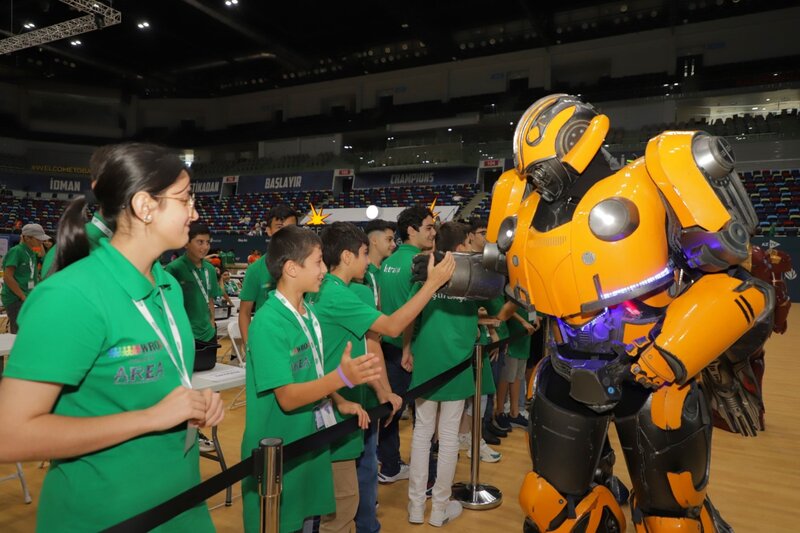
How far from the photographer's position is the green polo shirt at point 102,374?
1.05 meters

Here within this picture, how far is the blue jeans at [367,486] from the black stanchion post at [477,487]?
0.82m

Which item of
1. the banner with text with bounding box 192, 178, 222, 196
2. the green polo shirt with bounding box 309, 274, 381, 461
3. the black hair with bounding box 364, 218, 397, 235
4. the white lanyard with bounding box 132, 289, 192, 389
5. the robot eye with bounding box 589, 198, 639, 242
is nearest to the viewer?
the white lanyard with bounding box 132, 289, 192, 389

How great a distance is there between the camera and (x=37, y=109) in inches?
1176

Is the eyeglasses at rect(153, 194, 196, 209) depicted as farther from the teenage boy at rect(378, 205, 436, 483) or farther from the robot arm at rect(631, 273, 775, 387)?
the teenage boy at rect(378, 205, 436, 483)

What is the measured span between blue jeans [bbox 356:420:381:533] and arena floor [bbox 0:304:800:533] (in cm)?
51

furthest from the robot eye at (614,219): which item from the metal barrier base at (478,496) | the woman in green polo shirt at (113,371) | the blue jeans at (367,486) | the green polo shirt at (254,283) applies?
the green polo shirt at (254,283)

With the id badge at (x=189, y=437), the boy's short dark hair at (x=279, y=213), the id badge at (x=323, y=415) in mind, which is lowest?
the id badge at (x=323, y=415)

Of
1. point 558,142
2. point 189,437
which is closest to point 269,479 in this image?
point 189,437

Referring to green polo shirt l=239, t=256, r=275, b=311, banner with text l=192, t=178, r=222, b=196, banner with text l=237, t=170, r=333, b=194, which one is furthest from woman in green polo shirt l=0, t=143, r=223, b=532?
banner with text l=192, t=178, r=222, b=196

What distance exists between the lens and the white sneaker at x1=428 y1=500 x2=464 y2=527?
3160 mm

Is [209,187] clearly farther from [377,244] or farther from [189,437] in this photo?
[189,437]

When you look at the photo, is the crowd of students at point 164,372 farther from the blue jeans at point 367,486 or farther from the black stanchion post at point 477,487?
the black stanchion post at point 477,487

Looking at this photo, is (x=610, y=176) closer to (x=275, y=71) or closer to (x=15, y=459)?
(x=15, y=459)

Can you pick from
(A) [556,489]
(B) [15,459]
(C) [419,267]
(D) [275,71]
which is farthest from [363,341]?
(D) [275,71]
